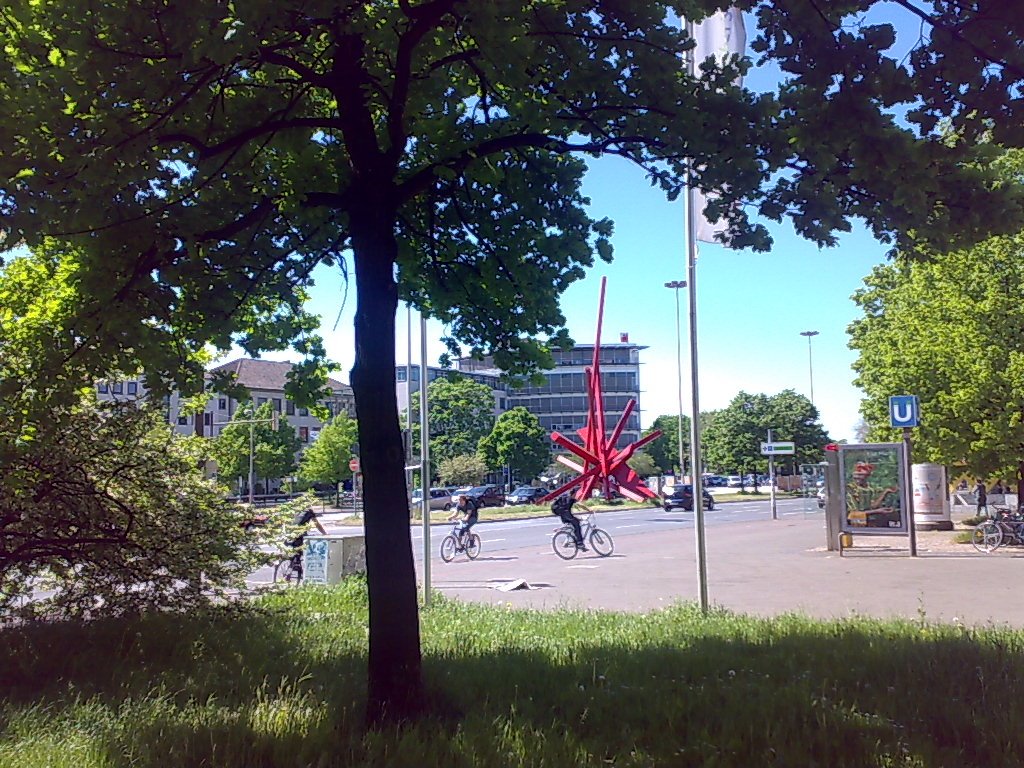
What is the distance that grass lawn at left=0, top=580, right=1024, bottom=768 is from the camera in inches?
177

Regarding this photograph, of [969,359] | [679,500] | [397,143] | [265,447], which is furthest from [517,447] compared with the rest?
[397,143]

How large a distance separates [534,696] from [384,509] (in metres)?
1.69

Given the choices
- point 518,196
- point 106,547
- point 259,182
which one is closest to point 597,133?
point 518,196

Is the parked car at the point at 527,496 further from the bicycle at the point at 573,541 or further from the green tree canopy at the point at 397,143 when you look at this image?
the green tree canopy at the point at 397,143

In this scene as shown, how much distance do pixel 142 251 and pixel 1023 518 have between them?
19922mm

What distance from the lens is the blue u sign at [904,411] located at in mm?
18141

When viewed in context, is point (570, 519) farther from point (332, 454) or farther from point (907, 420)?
point (332, 454)

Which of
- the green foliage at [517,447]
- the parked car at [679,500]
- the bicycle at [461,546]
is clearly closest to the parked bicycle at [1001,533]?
the bicycle at [461,546]

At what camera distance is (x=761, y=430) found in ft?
282

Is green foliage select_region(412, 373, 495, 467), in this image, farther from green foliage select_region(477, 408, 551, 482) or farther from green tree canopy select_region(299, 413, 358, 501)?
green tree canopy select_region(299, 413, 358, 501)

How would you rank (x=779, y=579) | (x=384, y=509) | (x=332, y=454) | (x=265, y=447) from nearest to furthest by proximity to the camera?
(x=384, y=509) → (x=779, y=579) → (x=332, y=454) → (x=265, y=447)

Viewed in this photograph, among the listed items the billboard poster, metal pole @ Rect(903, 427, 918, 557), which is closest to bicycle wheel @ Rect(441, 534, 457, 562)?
the billboard poster

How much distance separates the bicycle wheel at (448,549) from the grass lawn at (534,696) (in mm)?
12892

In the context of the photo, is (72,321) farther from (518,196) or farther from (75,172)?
(518,196)
